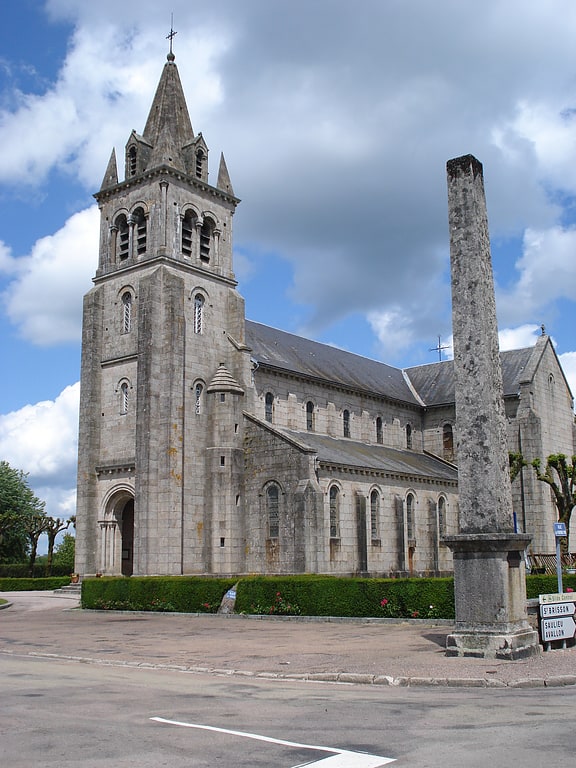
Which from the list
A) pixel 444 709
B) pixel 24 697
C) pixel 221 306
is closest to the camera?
pixel 444 709

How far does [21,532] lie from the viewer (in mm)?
67438

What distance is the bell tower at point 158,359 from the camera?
39.0m

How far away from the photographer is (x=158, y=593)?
3045 cm

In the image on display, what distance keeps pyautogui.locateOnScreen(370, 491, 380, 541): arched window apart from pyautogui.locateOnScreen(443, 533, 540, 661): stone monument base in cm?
2672

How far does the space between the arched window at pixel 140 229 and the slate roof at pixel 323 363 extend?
303 inches

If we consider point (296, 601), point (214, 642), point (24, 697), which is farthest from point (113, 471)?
point (24, 697)

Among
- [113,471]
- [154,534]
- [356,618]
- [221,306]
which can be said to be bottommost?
[356,618]

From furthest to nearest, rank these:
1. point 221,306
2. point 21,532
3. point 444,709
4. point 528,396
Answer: point 21,532 → point 528,396 → point 221,306 → point 444,709

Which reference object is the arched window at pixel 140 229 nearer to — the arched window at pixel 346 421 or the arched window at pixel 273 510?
the arched window at pixel 273 510

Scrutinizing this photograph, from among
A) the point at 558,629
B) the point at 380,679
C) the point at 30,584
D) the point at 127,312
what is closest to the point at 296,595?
the point at 558,629

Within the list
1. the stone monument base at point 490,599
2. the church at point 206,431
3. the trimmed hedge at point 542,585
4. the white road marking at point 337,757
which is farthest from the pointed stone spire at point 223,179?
the white road marking at point 337,757

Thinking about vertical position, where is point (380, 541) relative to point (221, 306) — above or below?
below

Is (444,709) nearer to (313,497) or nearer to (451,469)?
(313,497)

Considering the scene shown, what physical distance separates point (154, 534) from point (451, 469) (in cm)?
2280
